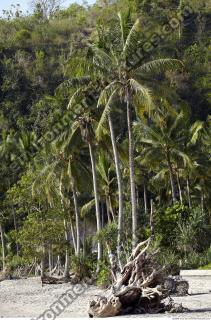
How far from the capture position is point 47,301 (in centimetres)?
2697

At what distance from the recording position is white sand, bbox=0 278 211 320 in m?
20.3

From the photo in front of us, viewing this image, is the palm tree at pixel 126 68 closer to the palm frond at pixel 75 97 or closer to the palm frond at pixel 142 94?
the palm frond at pixel 142 94

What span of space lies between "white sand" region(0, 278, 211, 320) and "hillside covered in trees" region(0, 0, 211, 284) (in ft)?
6.35

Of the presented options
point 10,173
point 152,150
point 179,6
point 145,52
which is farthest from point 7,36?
point 145,52

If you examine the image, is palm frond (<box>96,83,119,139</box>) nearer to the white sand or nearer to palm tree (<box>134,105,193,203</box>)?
the white sand

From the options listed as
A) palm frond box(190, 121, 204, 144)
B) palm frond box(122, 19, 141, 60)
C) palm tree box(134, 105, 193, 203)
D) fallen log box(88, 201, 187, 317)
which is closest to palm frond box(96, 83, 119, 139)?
palm frond box(122, 19, 141, 60)

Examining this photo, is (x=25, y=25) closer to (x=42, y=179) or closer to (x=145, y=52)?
(x=42, y=179)

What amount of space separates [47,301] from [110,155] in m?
14.4

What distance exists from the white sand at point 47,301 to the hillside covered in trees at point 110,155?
6.35 feet

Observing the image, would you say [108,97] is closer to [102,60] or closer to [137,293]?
[102,60]

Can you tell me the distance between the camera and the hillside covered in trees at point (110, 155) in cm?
3141

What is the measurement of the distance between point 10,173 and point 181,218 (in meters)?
17.6

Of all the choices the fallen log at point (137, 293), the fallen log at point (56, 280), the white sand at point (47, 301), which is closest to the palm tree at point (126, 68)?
the white sand at point (47, 301)

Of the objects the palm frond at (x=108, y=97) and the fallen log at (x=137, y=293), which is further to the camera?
the palm frond at (x=108, y=97)
